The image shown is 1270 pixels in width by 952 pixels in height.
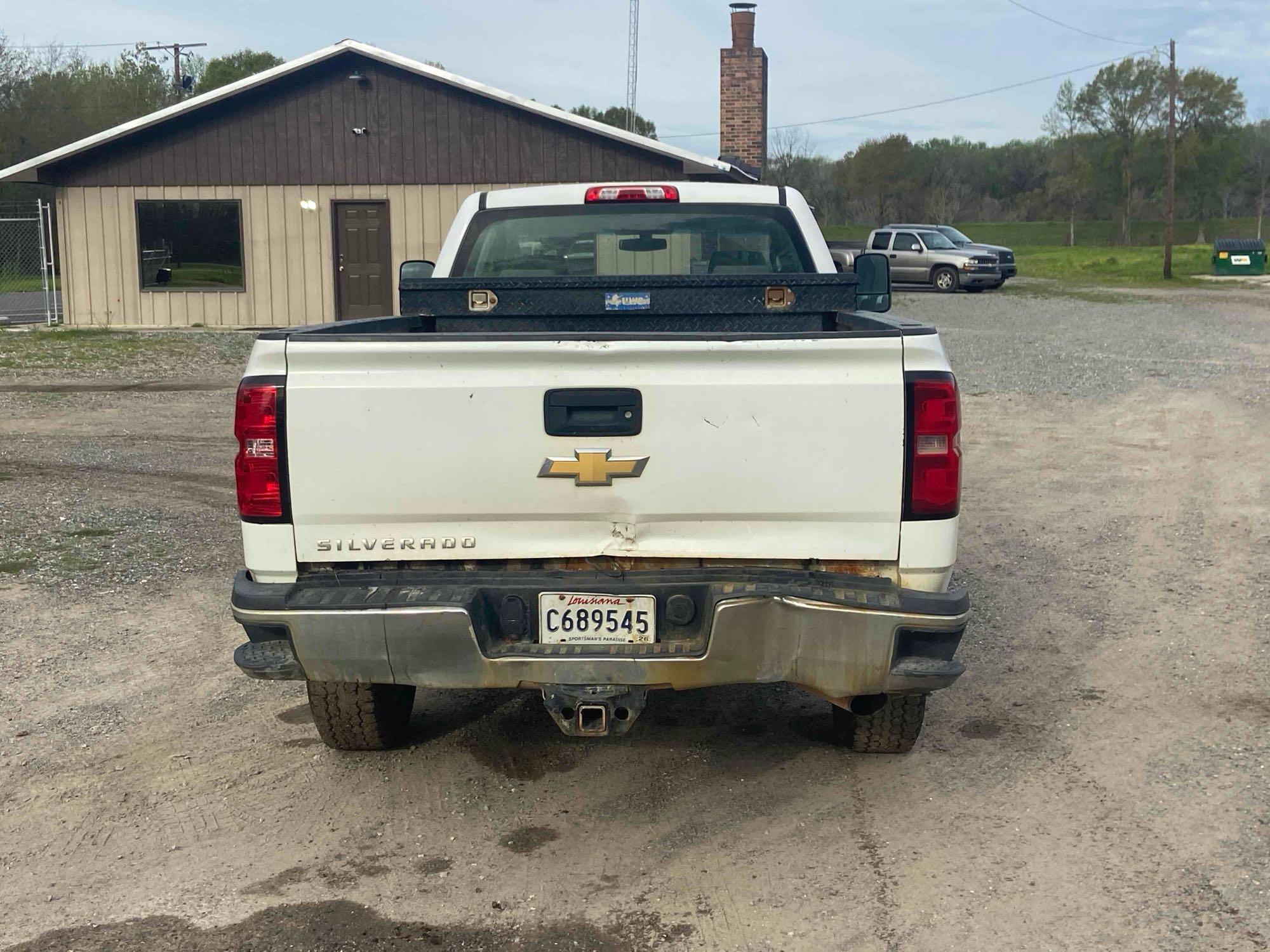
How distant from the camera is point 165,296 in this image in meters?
23.8

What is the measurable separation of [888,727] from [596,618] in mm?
1281

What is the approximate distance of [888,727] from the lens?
4438 mm

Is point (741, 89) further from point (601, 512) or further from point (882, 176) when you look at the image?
point (882, 176)

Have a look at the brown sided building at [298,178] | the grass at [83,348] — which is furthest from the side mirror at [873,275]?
the brown sided building at [298,178]

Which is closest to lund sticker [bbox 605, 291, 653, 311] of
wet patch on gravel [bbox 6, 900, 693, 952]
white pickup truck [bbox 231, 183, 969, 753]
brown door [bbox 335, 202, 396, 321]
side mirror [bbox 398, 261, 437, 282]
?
side mirror [bbox 398, 261, 437, 282]

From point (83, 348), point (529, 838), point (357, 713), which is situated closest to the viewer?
point (529, 838)

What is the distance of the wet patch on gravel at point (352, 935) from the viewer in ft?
10.8

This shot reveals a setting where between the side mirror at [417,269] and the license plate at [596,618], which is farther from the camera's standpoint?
the side mirror at [417,269]

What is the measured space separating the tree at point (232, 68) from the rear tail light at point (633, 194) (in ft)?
219

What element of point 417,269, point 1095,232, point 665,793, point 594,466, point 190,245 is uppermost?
point 1095,232

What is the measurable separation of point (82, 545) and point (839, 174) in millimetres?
82145

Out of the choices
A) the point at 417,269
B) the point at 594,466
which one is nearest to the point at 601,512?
the point at 594,466

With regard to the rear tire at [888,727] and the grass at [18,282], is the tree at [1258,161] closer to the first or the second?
the grass at [18,282]

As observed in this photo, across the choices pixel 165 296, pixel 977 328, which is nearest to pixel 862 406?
pixel 977 328
